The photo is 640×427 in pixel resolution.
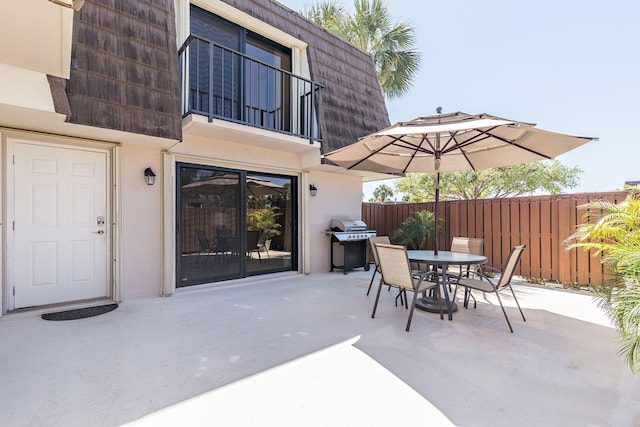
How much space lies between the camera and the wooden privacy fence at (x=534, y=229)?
220 inches

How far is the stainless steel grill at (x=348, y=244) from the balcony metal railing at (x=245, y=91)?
7.28 feet

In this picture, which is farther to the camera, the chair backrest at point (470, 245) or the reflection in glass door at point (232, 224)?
the reflection in glass door at point (232, 224)

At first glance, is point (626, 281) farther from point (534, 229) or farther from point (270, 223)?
point (270, 223)

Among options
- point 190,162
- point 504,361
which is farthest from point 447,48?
point 504,361

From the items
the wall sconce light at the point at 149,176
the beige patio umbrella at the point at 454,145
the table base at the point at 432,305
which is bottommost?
the table base at the point at 432,305

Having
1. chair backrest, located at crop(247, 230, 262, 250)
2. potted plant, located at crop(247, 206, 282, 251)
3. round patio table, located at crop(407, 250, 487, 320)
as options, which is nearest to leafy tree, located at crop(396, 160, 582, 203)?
potted plant, located at crop(247, 206, 282, 251)

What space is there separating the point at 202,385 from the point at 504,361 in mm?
2631

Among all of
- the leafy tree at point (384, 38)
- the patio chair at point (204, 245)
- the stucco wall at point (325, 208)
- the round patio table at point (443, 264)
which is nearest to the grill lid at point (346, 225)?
the stucco wall at point (325, 208)

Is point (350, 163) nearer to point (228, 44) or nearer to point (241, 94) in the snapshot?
point (241, 94)

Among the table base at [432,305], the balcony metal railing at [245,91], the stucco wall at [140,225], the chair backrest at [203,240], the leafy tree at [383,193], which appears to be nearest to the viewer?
the table base at [432,305]

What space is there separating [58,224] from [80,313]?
138 centimetres

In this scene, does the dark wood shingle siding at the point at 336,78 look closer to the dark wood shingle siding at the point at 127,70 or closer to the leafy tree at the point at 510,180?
the dark wood shingle siding at the point at 127,70

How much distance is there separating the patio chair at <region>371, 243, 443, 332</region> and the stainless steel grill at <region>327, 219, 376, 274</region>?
3103 mm

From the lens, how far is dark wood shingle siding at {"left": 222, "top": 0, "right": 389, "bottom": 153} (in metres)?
6.54
